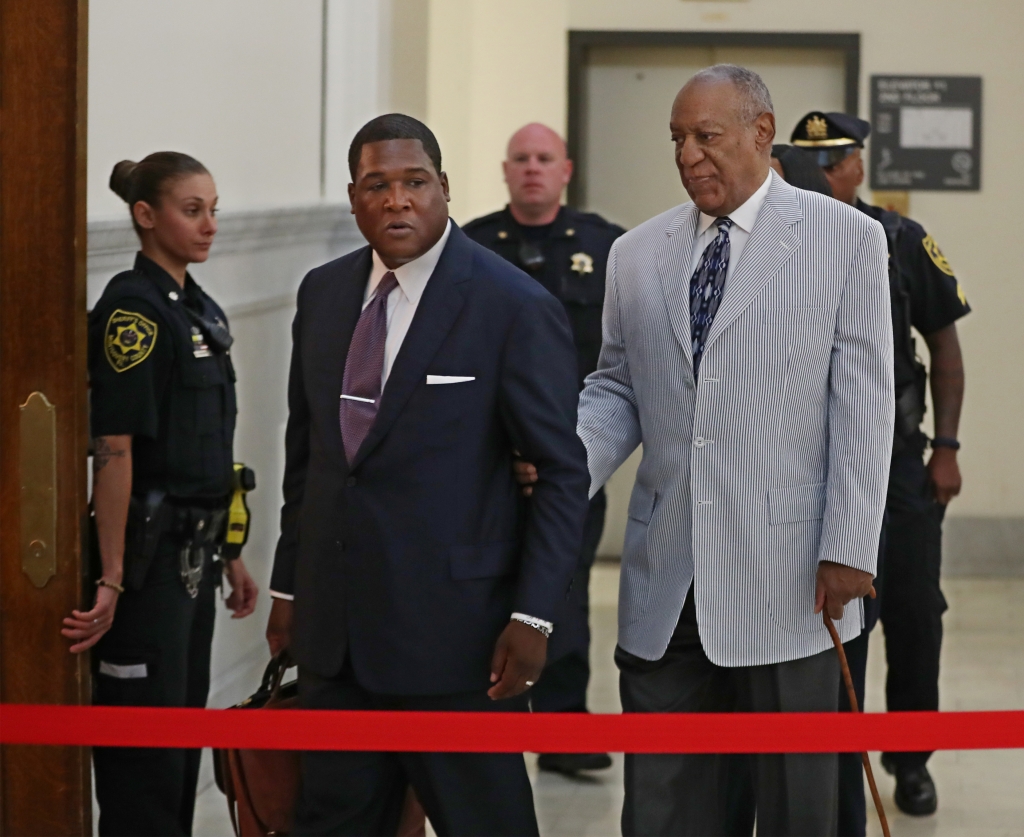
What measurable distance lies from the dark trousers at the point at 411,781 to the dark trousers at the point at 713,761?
23 cm

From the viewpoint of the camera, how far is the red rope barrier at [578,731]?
2375 mm

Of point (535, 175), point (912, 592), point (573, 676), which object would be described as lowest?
point (573, 676)

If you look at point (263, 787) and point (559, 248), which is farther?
point (559, 248)

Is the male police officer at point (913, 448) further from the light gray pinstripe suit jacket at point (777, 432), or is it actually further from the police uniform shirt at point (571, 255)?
the light gray pinstripe suit jacket at point (777, 432)

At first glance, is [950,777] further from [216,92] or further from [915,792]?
[216,92]

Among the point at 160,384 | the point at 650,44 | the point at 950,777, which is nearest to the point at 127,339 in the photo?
the point at 160,384

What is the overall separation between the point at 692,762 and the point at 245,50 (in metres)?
2.66

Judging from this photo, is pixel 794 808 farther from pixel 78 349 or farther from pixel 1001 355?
pixel 1001 355

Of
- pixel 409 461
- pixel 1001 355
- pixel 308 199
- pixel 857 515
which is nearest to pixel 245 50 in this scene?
pixel 308 199

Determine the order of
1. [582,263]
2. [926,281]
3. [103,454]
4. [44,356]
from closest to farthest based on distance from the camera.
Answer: [44,356] < [103,454] < [926,281] < [582,263]

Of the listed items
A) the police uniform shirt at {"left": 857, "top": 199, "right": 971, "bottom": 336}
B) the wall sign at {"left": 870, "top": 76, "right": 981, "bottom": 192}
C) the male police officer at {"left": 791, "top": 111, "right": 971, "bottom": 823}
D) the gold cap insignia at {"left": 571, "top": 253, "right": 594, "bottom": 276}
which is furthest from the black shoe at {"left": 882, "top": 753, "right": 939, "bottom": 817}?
the wall sign at {"left": 870, "top": 76, "right": 981, "bottom": 192}

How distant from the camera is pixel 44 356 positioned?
275 centimetres

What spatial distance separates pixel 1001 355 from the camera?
23.8 feet

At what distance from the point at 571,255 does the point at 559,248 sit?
45mm
